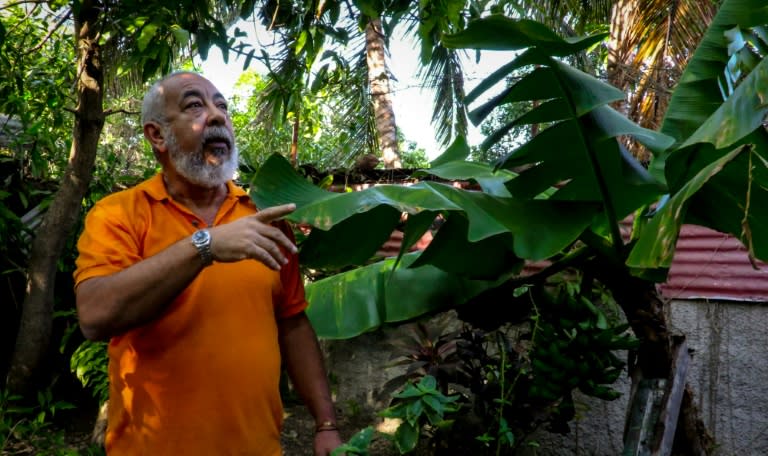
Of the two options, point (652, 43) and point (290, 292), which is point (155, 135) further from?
point (652, 43)

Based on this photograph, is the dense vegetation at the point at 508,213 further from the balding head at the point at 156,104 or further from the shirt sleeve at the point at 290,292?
the balding head at the point at 156,104

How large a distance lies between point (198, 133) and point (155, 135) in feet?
0.56

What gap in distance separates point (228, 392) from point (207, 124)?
799 millimetres

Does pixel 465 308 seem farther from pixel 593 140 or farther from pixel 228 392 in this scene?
pixel 228 392

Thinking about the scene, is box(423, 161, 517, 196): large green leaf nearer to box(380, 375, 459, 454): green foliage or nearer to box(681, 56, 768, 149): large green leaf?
box(380, 375, 459, 454): green foliage

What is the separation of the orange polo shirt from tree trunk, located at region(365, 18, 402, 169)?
633cm

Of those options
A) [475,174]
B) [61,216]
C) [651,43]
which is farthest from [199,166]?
[651,43]

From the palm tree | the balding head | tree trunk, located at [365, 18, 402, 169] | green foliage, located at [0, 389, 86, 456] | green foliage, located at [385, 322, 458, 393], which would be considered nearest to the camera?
the balding head

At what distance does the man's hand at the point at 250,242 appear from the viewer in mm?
1543

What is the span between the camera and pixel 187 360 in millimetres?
1835

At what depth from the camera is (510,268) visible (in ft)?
7.88

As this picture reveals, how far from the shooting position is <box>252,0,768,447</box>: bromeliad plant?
189 centimetres

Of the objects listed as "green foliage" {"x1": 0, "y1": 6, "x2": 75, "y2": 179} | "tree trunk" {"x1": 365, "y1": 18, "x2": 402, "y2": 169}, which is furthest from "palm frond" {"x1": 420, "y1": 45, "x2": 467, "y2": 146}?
"green foliage" {"x1": 0, "y1": 6, "x2": 75, "y2": 179}

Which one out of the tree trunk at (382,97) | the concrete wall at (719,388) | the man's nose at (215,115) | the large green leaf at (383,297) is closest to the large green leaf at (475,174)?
the large green leaf at (383,297)
